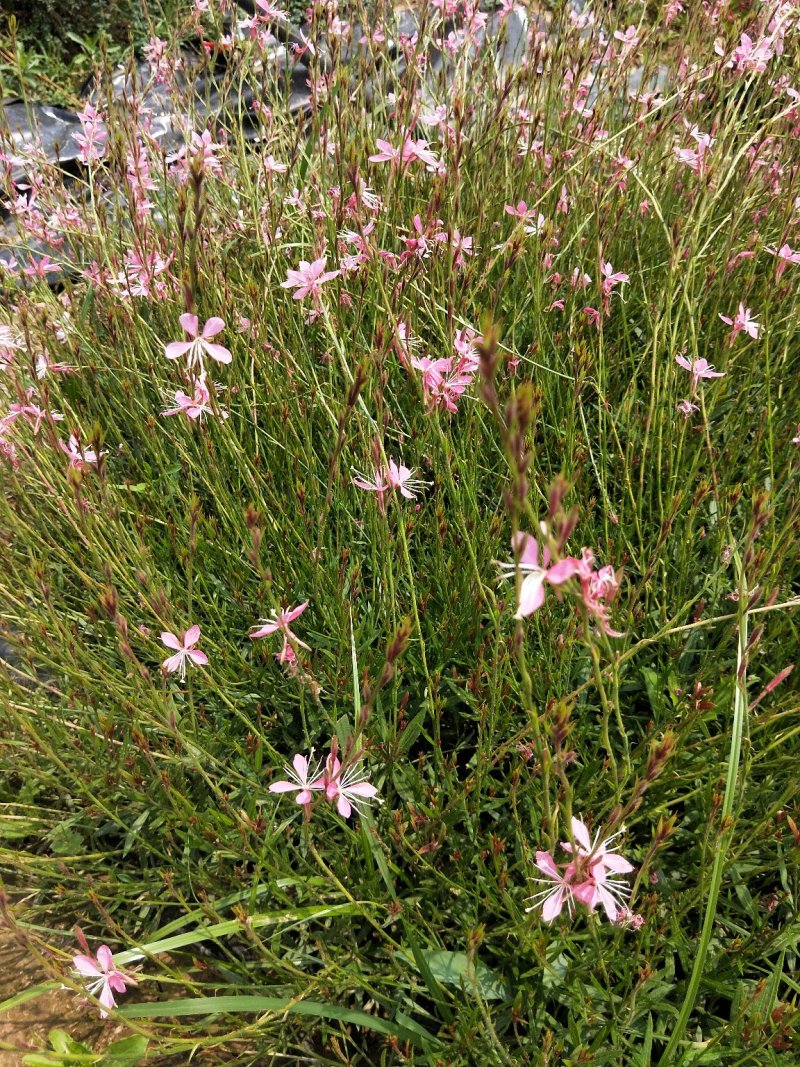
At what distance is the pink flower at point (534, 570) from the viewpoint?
0.63m

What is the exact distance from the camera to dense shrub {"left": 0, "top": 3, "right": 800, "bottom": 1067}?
1.23 meters

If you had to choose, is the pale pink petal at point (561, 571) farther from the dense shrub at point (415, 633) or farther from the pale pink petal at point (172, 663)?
the pale pink petal at point (172, 663)

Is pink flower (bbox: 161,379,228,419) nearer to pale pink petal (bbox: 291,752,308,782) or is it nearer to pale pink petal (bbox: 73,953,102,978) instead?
pale pink petal (bbox: 291,752,308,782)

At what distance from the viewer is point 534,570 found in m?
0.71

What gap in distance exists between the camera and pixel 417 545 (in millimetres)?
2014

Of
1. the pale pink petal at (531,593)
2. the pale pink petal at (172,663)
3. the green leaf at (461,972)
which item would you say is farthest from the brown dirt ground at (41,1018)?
the pale pink petal at (531,593)

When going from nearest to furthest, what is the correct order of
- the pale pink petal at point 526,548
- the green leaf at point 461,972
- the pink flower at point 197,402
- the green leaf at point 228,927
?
the pale pink petal at point 526,548
the green leaf at point 228,927
the green leaf at point 461,972
the pink flower at point 197,402

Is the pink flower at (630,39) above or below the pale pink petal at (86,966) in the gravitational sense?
above

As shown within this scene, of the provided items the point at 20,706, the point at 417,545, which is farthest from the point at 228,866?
the point at 417,545

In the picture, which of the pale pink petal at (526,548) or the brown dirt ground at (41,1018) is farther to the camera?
the brown dirt ground at (41,1018)

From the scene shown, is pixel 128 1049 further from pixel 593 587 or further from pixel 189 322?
pixel 189 322

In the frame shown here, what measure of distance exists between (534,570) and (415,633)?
1143 mm

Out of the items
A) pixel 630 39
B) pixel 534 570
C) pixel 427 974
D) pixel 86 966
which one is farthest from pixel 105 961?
pixel 630 39

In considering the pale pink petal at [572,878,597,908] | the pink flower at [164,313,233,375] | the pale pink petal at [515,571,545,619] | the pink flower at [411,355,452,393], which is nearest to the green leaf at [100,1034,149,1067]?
the pale pink petal at [572,878,597,908]
